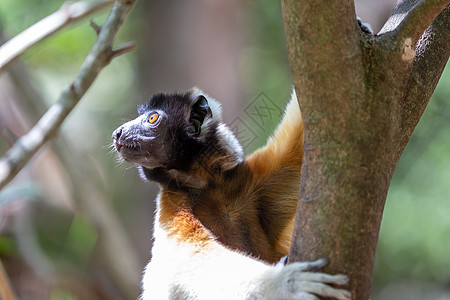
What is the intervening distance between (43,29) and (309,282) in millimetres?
2069

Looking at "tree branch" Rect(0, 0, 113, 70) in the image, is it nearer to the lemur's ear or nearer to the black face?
the black face

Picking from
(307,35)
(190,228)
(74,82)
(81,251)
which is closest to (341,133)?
(307,35)

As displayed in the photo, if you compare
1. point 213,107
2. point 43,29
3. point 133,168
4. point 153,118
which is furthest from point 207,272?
point 133,168

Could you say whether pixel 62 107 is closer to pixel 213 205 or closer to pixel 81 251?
pixel 213 205

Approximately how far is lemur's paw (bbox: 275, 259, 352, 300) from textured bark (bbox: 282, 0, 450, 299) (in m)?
0.03

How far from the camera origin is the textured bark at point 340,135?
188 cm

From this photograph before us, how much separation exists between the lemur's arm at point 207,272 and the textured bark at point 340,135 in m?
0.08

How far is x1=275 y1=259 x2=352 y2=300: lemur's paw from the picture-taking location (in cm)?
184

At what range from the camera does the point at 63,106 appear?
9.27 ft

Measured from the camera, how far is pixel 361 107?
195 centimetres

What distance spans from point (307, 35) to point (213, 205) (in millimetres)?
1411

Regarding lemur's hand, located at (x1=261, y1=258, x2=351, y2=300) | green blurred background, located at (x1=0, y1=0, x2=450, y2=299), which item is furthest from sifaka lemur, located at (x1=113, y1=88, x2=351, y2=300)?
green blurred background, located at (x1=0, y1=0, x2=450, y2=299)

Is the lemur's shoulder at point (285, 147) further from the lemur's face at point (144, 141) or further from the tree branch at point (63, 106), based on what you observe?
the tree branch at point (63, 106)

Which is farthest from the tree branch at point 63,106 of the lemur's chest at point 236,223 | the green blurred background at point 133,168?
the green blurred background at point 133,168
